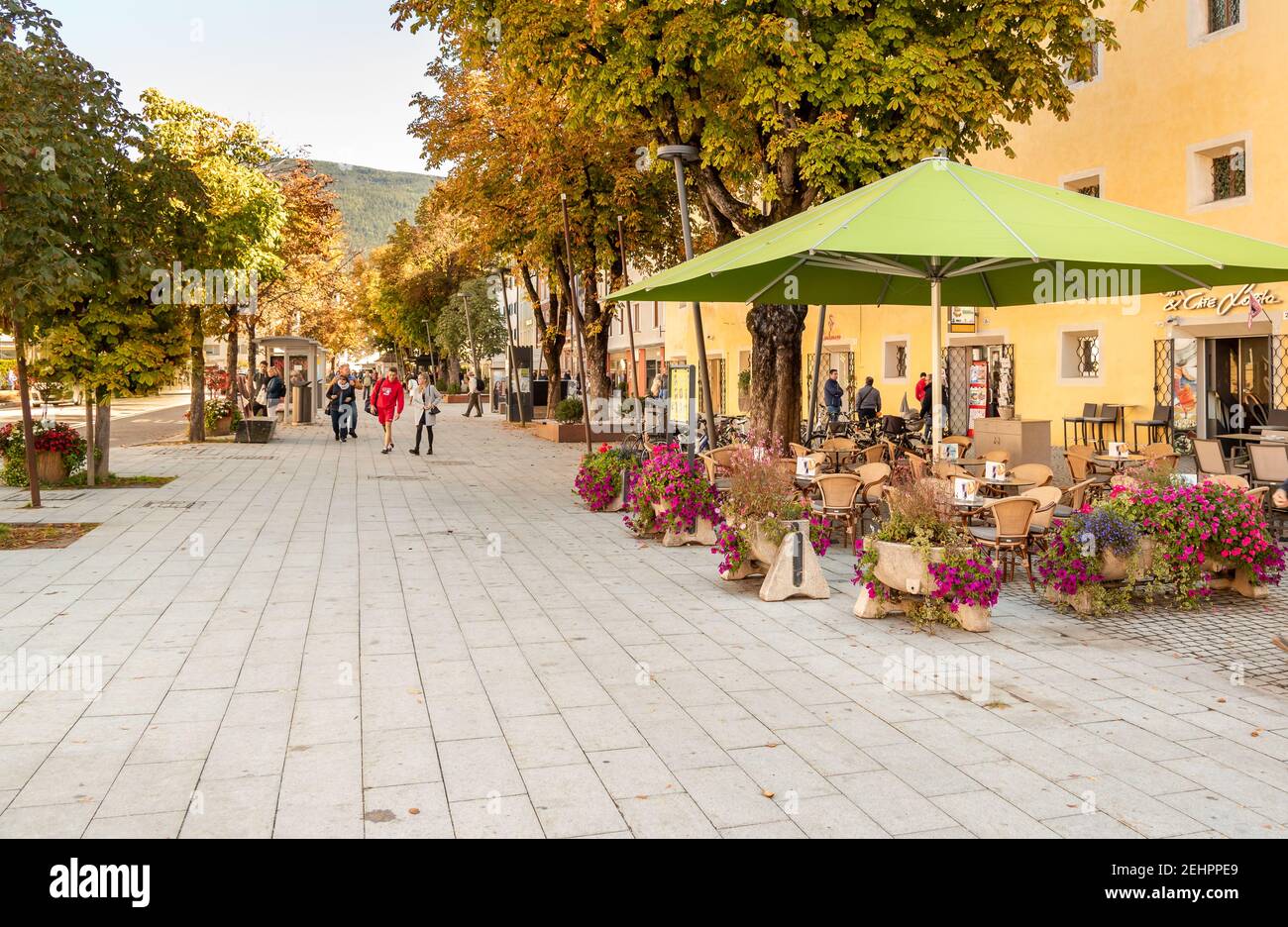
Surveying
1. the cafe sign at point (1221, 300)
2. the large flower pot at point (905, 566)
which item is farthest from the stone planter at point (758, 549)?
the cafe sign at point (1221, 300)

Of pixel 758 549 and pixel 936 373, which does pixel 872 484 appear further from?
pixel 758 549

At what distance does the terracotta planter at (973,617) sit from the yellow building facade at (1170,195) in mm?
9703

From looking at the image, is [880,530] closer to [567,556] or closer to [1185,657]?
[1185,657]

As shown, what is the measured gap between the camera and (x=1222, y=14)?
19250mm

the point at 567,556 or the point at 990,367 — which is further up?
the point at 990,367

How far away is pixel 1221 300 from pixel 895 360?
11185mm

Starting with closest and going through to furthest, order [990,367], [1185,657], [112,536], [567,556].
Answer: [1185,657], [567,556], [112,536], [990,367]

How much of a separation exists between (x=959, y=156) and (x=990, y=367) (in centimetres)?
1088

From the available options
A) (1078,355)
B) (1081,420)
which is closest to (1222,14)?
(1078,355)

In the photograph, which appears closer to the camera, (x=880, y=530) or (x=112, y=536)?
(x=880, y=530)

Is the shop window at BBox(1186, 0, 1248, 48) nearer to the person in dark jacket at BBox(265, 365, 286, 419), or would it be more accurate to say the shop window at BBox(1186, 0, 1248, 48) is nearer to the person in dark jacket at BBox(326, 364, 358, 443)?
the person in dark jacket at BBox(326, 364, 358, 443)
